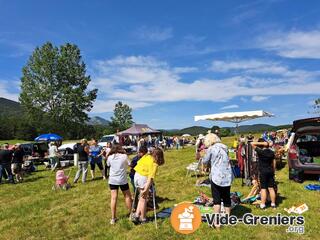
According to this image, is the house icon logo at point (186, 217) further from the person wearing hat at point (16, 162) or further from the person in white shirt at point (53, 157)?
the person in white shirt at point (53, 157)

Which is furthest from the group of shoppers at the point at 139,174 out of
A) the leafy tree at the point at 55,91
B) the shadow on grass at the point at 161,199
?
the leafy tree at the point at 55,91

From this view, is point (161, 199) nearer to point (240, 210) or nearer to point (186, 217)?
point (240, 210)

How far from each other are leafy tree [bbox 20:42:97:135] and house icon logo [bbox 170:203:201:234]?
117 ft

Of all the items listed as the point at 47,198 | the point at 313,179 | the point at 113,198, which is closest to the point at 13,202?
the point at 47,198

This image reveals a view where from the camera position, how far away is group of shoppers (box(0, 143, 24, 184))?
52.4 ft

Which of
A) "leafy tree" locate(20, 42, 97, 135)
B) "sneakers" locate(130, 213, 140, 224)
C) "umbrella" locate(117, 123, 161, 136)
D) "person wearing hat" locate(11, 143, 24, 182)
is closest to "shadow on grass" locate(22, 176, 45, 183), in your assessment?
"person wearing hat" locate(11, 143, 24, 182)

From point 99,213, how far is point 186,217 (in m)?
3.95

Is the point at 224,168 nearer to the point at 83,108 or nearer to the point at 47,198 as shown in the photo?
the point at 47,198

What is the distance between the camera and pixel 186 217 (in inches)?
230

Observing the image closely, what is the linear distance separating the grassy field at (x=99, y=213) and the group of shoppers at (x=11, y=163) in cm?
180

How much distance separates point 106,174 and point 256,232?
9.97 metres

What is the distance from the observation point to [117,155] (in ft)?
26.3

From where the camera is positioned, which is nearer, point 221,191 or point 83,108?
point 221,191

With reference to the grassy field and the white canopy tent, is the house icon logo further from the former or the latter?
the white canopy tent
